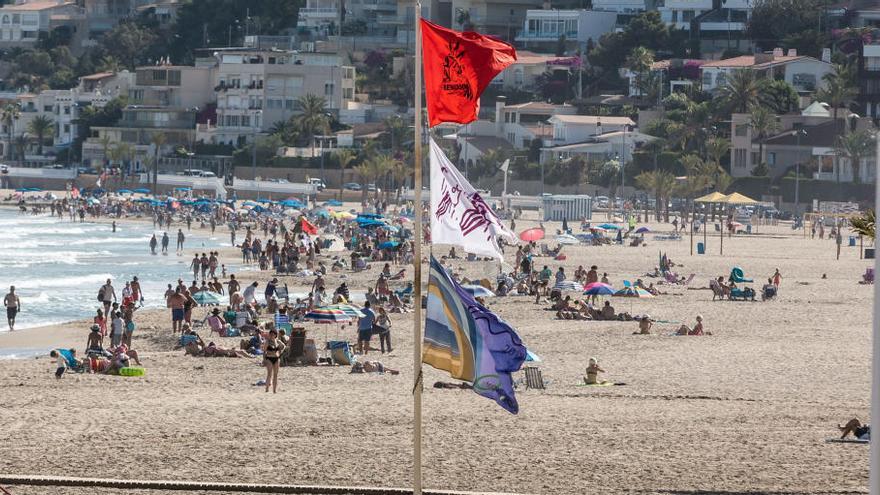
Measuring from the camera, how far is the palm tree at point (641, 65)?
323ft

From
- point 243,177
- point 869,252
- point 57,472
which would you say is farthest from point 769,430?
point 243,177

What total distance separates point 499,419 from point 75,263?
35.4 metres

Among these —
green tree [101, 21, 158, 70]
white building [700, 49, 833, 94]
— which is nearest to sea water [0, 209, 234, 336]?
white building [700, 49, 833, 94]

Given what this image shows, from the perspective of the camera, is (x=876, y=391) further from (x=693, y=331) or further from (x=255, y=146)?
(x=255, y=146)

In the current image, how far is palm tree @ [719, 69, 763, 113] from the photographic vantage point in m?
86.5

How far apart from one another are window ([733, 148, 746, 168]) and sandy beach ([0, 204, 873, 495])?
2188 inches

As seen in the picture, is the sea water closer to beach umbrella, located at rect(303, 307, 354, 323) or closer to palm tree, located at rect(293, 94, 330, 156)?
beach umbrella, located at rect(303, 307, 354, 323)

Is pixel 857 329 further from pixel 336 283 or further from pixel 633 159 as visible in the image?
pixel 633 159

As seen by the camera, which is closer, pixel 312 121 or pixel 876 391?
pixel 876 391

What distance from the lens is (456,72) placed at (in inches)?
438

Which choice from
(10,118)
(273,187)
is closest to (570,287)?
(273,187)

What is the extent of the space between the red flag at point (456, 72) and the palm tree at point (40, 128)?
348 feet

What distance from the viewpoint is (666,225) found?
7131 cm

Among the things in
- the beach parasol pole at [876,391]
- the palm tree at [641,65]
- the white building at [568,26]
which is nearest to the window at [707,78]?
the palm tree at [641,65]
